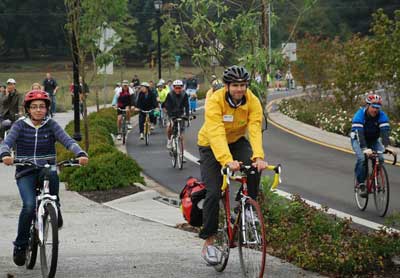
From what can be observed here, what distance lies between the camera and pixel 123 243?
980cm

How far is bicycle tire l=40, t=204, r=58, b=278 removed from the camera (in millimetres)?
7496

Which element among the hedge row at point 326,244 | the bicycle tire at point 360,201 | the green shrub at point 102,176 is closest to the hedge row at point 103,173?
the green shrub at point 102,176

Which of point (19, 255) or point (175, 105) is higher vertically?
point (175, 105)

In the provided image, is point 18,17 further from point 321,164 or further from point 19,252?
point 19,252

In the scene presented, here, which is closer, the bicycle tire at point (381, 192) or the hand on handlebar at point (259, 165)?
the hand on handlebar at point (259, 165)

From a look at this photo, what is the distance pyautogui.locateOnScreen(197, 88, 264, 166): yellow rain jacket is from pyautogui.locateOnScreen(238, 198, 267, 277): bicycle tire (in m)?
0.50

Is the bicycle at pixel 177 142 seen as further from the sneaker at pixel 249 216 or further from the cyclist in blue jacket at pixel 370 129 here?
the sneaker at pixel 249 216

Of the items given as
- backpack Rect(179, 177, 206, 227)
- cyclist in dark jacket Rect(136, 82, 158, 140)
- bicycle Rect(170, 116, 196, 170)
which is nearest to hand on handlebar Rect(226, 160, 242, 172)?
backpack Rect(179, 177, 206, 227)

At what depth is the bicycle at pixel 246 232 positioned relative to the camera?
708 cm

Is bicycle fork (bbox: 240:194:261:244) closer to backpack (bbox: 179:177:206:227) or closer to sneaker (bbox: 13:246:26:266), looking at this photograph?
backpack (bbox: 179:177:206:227)

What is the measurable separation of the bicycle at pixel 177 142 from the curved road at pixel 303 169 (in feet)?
0.90

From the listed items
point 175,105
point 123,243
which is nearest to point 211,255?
point 123,243

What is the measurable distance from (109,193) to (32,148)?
5.93 m

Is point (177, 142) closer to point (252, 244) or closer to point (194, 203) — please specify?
point (194, 203)
